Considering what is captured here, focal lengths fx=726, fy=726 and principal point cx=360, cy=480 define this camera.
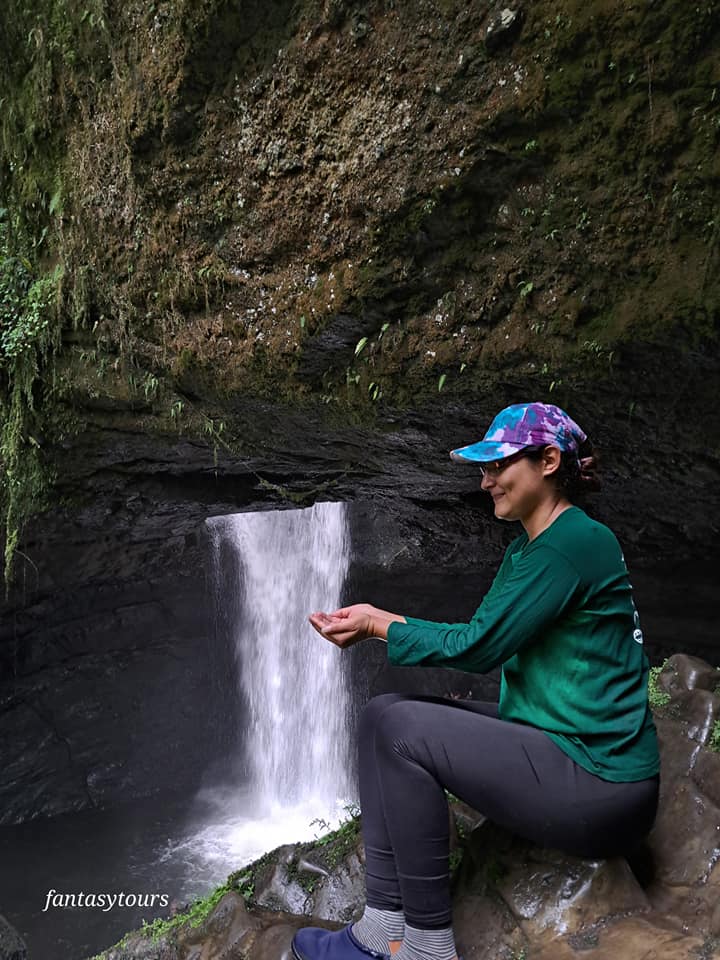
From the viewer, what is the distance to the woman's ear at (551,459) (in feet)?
6.38

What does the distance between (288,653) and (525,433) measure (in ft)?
30.0

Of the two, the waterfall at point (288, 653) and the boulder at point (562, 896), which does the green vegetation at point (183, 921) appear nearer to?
the boulder at point (562, 896)

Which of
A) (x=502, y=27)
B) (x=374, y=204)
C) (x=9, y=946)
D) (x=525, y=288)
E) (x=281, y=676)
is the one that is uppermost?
(x=502, y=27)

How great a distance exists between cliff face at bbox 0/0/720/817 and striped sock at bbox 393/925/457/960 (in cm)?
220

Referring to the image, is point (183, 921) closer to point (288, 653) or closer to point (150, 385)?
point (150, 385)

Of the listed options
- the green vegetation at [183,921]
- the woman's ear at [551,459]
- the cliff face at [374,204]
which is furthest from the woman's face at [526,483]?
the green vegetation at [183,921]

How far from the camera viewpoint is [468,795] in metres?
1.86

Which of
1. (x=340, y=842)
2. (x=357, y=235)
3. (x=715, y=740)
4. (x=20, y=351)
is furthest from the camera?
(x=20, y=351)

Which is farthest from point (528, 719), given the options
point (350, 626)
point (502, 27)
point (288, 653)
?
point (288, 653)

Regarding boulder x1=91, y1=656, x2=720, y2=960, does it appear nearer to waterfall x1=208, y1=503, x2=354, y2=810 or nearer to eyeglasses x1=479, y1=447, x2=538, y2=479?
eyeglasses x1=479, y1=447, x2=538, y2=479

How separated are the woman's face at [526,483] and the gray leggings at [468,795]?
0.57 m

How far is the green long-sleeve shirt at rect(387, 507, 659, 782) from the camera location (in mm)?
1802

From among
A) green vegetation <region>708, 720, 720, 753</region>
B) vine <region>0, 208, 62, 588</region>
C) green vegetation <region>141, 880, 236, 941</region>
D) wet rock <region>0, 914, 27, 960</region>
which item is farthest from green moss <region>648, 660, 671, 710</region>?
vine <region>0, 208, 62, 588</region>

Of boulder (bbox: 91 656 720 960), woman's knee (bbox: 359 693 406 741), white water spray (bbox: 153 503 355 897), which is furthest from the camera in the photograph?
white water spray (bbox: 153 503 355 897)
